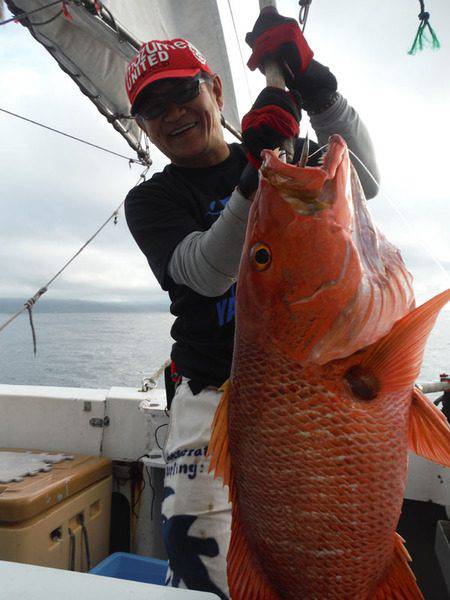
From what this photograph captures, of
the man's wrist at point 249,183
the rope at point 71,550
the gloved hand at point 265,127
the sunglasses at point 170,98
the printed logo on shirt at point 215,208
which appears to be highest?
the sunglasses at point 170,98

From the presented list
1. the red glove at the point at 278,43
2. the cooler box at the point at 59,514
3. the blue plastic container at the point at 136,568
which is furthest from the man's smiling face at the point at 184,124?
the blue plastic container at the point at 136,568

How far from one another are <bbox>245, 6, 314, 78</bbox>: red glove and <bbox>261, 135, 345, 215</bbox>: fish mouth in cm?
59

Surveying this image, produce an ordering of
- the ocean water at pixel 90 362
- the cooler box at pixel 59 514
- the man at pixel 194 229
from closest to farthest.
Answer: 1. the man at pixel 194 229
2. the cooler box at pixel 59 514
3. the ocean water at pixel 90 362

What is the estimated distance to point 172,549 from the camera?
1.82m

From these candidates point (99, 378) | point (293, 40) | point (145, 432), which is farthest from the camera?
point (99, 378)

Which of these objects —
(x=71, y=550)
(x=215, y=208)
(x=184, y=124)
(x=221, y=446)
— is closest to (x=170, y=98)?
(x=184, y=124)

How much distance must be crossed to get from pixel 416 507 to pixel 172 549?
2.35 m

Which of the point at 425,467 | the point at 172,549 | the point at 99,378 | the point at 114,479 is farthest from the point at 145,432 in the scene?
the point at 99,378

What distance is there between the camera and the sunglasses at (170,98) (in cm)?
195

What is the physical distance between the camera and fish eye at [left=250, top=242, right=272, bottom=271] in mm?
1019

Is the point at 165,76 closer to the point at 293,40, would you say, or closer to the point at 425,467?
the point at 293,40

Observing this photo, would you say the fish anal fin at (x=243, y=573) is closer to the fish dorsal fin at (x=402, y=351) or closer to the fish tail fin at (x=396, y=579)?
the fish tail fin at (x=396, y=579)

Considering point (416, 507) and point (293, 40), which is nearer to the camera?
point (293, 40)

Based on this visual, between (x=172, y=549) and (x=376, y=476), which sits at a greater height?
(x=376, y=476)
